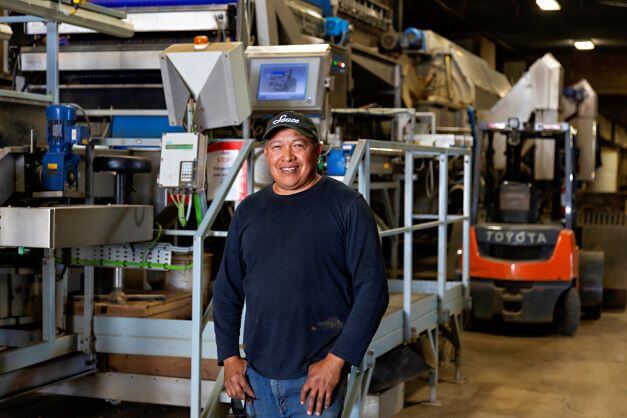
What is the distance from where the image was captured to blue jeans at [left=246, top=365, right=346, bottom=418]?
2830mm

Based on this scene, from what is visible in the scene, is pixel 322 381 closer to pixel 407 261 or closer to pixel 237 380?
pixel 237 380

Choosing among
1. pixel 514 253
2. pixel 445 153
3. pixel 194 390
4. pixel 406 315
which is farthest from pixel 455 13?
pixel 194 390

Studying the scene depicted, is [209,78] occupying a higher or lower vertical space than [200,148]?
higher

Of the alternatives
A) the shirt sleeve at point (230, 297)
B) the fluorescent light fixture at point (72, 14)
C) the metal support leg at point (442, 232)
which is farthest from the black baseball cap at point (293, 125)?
the metal support leg at point (442, 232)

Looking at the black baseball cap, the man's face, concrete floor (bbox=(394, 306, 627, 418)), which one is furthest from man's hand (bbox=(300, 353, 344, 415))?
concrete floor (bbox=(394, 306, 627, 418))

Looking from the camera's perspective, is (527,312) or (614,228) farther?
(614,228)

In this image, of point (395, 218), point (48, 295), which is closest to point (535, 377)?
point (395, 218)

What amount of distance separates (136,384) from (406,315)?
1.60 meters

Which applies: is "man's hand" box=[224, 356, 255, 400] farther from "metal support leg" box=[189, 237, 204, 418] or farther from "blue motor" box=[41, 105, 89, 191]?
"blue motor" box=[41, 105, 89, 191]

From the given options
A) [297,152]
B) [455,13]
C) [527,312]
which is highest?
[455,13]

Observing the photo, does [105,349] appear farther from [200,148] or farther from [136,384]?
[200,148]

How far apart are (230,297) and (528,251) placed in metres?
6.34

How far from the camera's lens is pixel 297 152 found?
2861 millimetres

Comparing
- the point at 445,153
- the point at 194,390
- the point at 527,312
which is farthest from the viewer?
the point at 527,312
